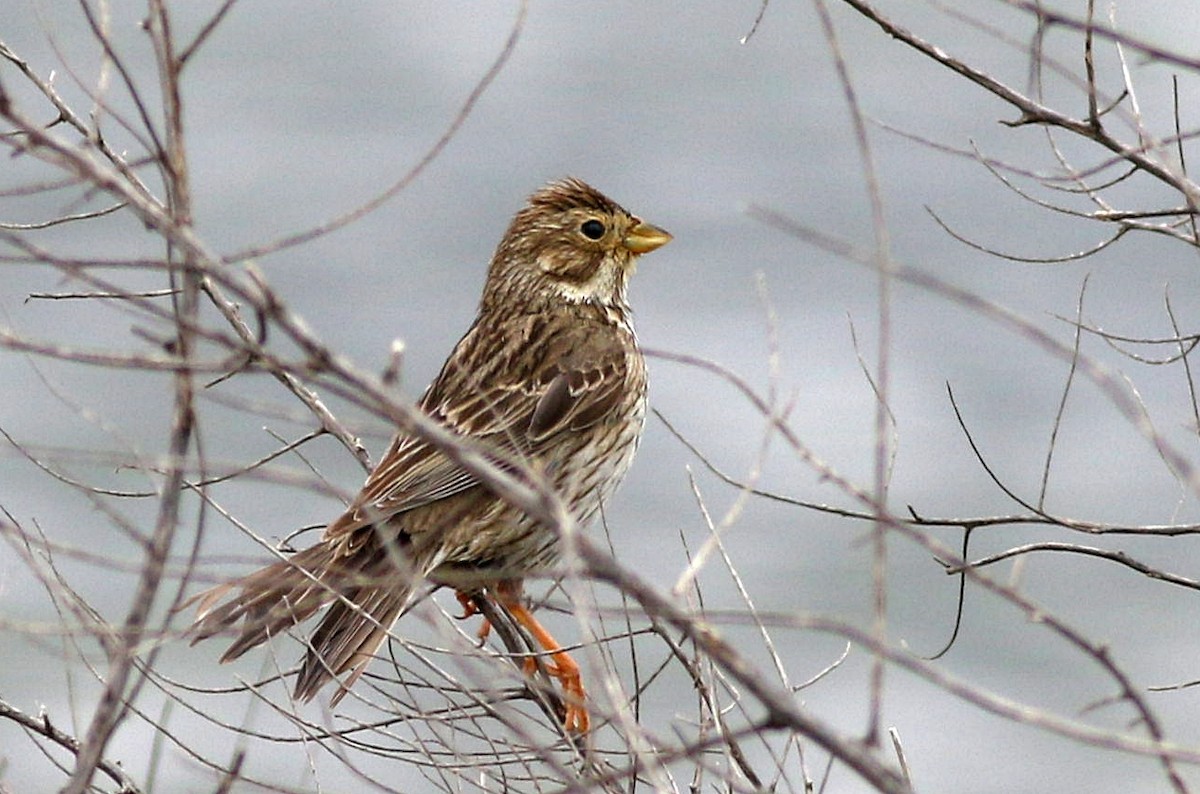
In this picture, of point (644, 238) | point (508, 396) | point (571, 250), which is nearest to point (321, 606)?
point (508, 396)

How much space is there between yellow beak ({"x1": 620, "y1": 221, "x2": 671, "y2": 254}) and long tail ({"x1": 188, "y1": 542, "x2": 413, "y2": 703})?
5.15 feet

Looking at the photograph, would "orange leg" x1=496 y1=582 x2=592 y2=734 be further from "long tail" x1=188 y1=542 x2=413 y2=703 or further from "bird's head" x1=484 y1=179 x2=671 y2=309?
"bird's head" x1=484 y1=179 x2=671 y2=309

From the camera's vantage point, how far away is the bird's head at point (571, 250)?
651 centimetres

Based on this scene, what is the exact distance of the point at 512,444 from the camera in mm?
5422

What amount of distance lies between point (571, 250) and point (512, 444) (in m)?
1.27

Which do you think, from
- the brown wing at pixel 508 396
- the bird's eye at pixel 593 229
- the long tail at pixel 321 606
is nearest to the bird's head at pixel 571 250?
the bird's eye at pixel 593 229

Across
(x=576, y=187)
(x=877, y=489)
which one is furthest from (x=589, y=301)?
(x=877, y=489)

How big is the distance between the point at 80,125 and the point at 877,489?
268 cm

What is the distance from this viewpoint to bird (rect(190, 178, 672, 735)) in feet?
17.0

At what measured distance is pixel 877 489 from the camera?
2539 millimetres

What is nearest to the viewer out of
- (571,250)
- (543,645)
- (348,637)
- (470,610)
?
(348,637)

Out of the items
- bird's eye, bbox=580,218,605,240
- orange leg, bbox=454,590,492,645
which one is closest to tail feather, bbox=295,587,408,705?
orange leg, bbox=454,590,492,645

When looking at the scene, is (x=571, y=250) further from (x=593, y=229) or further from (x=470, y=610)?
(x=470, y=610)

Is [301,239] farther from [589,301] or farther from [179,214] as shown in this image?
[589,301]
